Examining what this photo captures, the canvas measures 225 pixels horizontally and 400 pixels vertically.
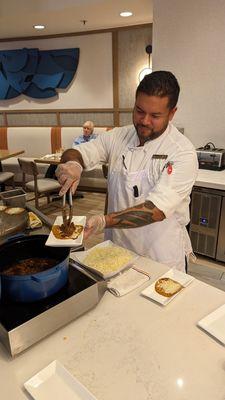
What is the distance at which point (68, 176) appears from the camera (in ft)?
4.47

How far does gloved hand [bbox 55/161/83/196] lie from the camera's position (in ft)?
4.39

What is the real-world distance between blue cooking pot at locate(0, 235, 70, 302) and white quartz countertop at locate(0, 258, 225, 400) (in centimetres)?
15

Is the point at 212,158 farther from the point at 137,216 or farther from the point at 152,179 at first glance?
the point at 137,216

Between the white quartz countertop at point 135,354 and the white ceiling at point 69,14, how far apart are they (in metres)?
3.49

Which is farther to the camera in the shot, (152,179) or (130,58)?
(130,58)

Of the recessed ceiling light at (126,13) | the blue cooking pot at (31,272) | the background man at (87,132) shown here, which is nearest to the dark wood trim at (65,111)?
the background man at (87,132)

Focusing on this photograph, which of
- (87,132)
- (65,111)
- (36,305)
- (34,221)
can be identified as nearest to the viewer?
(36,305)

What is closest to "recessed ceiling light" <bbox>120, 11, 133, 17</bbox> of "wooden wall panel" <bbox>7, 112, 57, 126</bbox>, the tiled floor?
"wooden wall panel" <bbox>7, 112, 57, 126</bbox>

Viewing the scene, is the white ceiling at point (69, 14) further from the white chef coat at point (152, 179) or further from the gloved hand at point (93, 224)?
the gloved hand at point (93, 224)

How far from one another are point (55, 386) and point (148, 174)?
0.94 metres

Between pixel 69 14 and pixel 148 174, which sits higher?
pixel 69 14

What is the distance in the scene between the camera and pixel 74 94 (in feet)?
17.2

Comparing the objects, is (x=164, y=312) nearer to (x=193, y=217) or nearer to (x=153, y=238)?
(x=153, y=238)

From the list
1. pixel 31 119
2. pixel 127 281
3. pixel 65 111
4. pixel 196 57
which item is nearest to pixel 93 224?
pixel 127 281
